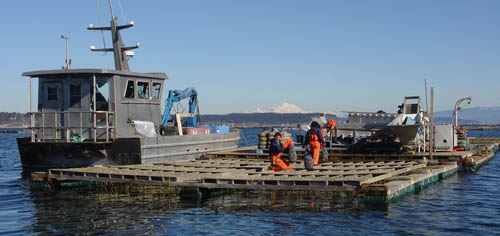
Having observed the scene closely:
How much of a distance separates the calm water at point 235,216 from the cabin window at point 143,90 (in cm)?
675

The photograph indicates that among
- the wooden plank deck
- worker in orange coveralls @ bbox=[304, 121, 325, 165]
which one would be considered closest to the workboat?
the wooden plank deck

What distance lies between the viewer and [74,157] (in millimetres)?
22906

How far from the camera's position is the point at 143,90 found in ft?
82.3

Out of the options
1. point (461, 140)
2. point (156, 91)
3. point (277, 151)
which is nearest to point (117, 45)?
point (156, 91)

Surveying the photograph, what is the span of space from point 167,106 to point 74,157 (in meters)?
7.70

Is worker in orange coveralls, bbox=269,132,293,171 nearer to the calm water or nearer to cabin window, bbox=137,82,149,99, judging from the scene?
the calm water

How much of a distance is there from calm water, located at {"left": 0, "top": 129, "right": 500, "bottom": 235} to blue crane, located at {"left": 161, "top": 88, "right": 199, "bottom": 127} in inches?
418

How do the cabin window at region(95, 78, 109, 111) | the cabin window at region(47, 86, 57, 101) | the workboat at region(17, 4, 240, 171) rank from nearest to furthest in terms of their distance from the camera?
the workboat at region(17, 4, 240, 171) → the cabin window at region(95, 78, 109, 111) → the cabin window at region(47, 86, 57, 101)

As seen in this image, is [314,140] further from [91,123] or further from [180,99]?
[180,99]

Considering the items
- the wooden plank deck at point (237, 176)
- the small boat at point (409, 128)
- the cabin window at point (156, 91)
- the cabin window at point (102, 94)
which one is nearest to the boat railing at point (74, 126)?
the cabin window at point (102, 94)

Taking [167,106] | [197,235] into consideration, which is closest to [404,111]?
[167,106]

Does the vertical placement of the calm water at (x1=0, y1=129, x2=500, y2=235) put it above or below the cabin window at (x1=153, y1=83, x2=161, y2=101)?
below

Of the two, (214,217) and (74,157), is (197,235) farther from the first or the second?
(74,157)

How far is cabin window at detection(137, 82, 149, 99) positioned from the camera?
975 inches
